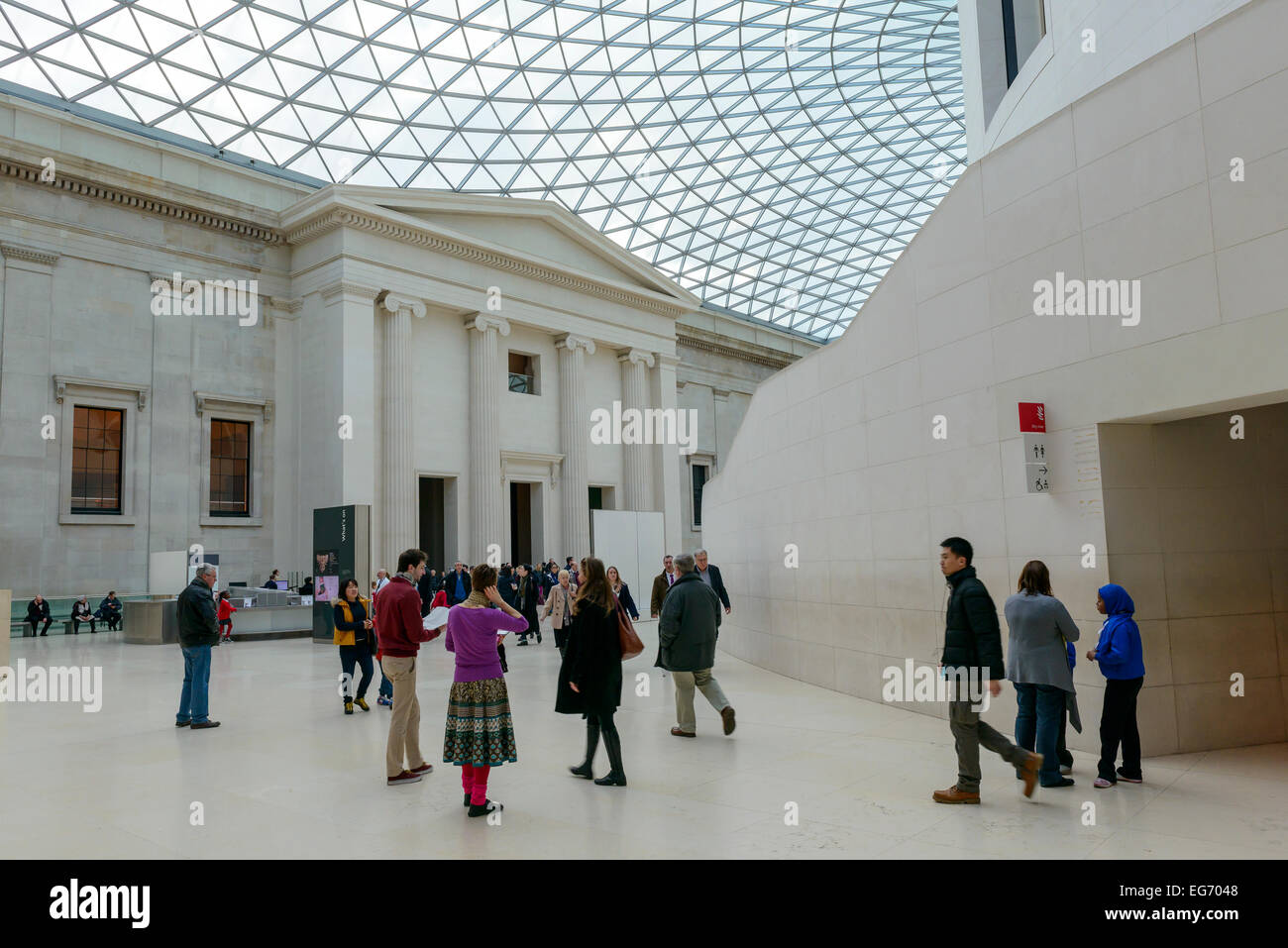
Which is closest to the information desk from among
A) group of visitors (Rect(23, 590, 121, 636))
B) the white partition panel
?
group of visitors (Rect(23, 590, 121, 636))

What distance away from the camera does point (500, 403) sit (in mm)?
33969

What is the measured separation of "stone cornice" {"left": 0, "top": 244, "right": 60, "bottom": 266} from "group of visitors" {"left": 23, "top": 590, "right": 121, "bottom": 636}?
9416mm

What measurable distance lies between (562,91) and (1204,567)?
31.7 metres

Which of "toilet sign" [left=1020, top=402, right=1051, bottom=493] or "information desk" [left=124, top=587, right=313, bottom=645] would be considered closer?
"toilet sign" [left=1020, top=402, right=1051, bottom=493]

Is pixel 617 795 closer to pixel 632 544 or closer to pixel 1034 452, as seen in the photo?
pixel 1034 452

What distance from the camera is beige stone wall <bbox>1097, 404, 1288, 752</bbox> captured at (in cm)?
774

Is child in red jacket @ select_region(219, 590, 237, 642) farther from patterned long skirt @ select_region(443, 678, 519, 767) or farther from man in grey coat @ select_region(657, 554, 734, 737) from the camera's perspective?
patterned long skirt @ select_region(443, 678, 519, 767)

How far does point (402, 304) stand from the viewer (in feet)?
99.9

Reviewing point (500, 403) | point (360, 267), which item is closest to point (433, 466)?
point (500, 403)

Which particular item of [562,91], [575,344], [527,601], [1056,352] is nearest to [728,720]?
[1056,352]

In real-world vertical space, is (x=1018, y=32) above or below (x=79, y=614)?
above

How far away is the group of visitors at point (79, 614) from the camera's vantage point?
22.1 m

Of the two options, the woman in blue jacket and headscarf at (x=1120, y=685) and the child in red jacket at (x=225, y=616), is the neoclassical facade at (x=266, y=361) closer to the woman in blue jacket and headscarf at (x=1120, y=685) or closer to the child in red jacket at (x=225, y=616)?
the child in red jacket at (x=225, y=616)
